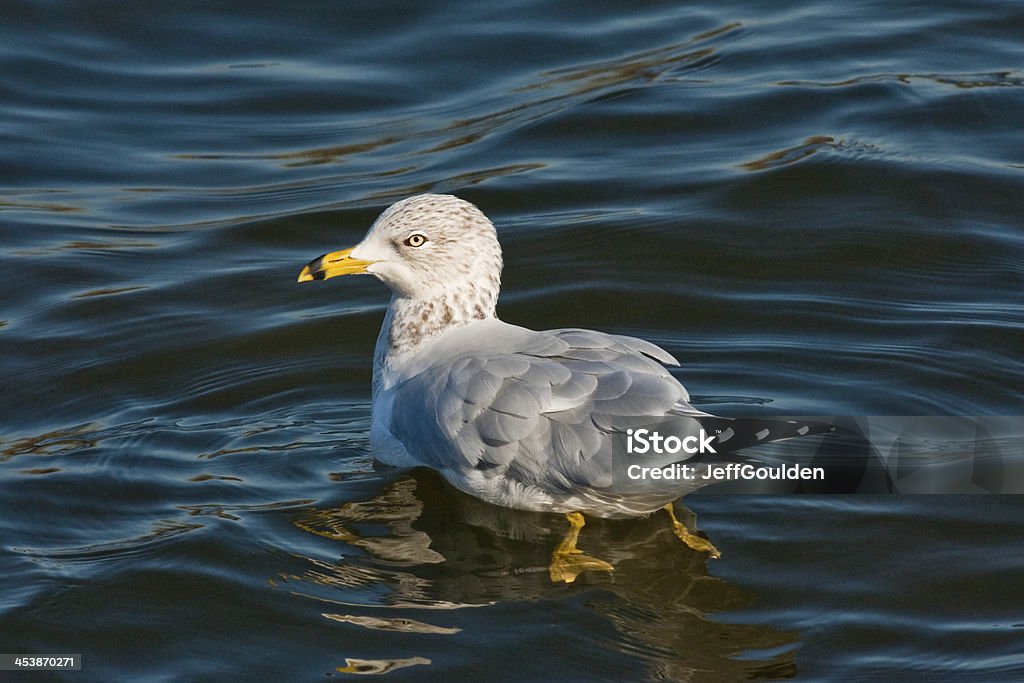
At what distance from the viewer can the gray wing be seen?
5.33 meters

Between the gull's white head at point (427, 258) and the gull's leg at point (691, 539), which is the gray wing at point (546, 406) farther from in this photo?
the gull's leg at point (691, 539)

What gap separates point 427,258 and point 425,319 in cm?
26

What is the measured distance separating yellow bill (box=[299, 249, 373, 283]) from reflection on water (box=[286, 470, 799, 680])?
0.91 metres

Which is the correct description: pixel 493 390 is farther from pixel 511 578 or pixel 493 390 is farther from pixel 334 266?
pixel 334 266

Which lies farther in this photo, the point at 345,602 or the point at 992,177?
the point at 992,177

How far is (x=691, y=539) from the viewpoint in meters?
5.84

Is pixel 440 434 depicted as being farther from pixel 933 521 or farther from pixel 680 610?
pixel 933 521

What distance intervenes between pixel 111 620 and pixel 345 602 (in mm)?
851

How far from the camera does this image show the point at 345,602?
5.42m

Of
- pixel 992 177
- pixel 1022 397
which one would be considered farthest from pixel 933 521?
pixel 992 177

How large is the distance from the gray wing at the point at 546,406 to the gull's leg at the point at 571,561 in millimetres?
306

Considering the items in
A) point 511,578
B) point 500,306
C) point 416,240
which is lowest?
point 511,578

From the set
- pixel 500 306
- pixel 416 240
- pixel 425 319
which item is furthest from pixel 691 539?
pixel 500 306

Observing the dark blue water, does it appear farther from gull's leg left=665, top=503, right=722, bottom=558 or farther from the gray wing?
the gray wing
